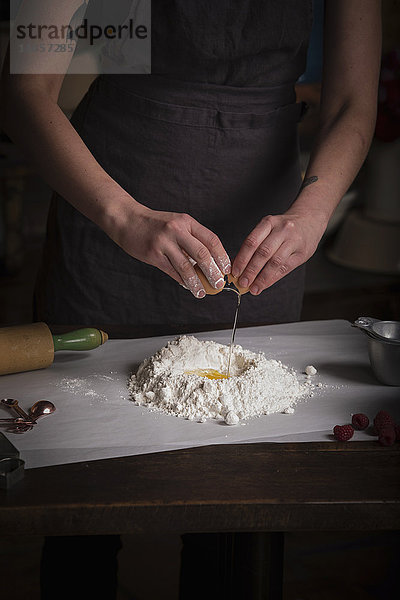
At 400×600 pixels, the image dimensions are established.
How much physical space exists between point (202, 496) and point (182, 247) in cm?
38

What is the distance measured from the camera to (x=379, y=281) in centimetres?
333

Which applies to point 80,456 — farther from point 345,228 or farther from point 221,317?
point 345,228

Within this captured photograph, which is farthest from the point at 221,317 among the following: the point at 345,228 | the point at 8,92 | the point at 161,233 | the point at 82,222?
the point at 345,228

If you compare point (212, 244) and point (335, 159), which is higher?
point (335, 159)

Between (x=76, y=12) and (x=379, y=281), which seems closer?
(x=76, y=12)

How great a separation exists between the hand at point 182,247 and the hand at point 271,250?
0.03 metres

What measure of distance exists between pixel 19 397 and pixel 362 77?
0.81 metres

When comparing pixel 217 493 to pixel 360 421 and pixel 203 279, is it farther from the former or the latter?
pixel 203 279

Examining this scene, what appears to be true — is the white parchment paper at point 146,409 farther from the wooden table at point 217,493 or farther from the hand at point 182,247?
the hand at point 182,247

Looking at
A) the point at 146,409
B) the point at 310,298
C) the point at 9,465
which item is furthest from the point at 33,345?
the point at 310,298

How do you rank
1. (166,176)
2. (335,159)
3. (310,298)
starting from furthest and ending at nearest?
(310,298), (166,176), (335,159)

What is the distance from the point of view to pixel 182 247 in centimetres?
102

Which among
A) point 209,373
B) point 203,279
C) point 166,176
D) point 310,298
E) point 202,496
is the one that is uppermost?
point 166,176

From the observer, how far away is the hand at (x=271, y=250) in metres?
1.06
